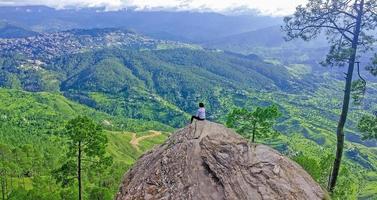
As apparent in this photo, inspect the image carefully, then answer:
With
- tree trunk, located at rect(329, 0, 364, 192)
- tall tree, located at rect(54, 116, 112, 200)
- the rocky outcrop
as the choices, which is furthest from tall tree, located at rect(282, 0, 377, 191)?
tall tree, located at rect(54, 116, 112, 200)

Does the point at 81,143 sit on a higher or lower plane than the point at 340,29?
lower

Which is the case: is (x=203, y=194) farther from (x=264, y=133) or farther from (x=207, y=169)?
(x=264, y=133)

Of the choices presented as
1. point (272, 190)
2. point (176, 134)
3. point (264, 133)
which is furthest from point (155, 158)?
point (264, 133)

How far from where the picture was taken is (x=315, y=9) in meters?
31.3

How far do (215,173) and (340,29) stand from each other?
15.6 m

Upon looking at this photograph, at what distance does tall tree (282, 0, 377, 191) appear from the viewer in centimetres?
3031

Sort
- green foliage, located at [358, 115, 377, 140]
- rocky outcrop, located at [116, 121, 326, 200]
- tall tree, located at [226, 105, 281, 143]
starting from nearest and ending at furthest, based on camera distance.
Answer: rocky outcrop, located at [116, 121, 326, 200]
green foliage, located at [358, 115, 377, 140]
tall tree, located at [226, 105, 281, 143]

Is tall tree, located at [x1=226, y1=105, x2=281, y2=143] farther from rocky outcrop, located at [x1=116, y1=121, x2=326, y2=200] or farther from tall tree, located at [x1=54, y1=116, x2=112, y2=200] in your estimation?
rocky outcrop, located at [x1=116, y1=121, x2=326, y2=200]

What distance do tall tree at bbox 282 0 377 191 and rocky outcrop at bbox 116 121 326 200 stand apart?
359 inches

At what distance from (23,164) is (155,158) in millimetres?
81712

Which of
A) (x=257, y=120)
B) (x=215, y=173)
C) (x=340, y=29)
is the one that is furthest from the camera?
(x=257, y=120)

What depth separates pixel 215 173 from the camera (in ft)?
71.6

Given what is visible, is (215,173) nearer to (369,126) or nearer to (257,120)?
(369,126)

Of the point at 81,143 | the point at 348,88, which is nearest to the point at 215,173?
the point at 348,88
